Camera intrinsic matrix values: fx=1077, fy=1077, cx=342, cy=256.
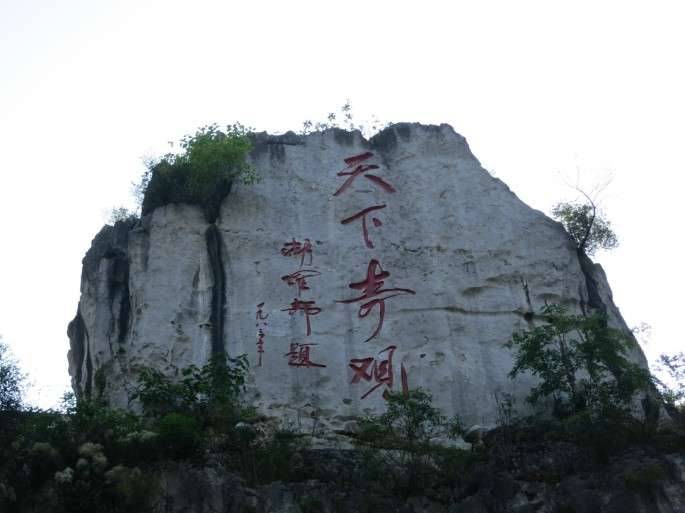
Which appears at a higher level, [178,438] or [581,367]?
[581,367]

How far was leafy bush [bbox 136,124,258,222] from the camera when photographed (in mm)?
14812

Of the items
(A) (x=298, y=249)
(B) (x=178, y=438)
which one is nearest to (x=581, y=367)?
(A) (x=298, y=249)

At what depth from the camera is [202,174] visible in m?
14.8

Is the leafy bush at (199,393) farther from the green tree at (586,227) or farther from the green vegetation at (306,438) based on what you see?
the green tree at (586,227)

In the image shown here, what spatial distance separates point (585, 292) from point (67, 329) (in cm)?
724

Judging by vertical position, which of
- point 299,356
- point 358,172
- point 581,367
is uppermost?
point 358,172

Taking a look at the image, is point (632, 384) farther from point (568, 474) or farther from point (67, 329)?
point (67, 329)

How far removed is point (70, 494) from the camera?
1037cm

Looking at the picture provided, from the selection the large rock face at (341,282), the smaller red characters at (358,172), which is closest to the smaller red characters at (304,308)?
the large rock face at (341,282)

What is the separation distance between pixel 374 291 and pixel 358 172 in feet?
6.86

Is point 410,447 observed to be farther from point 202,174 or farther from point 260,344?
point 202,174

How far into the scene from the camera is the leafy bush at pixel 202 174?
14812 millimetres

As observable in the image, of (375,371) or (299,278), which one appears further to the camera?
(299,278)

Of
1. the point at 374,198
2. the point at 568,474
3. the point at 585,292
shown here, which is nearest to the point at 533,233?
the point at 585,292
